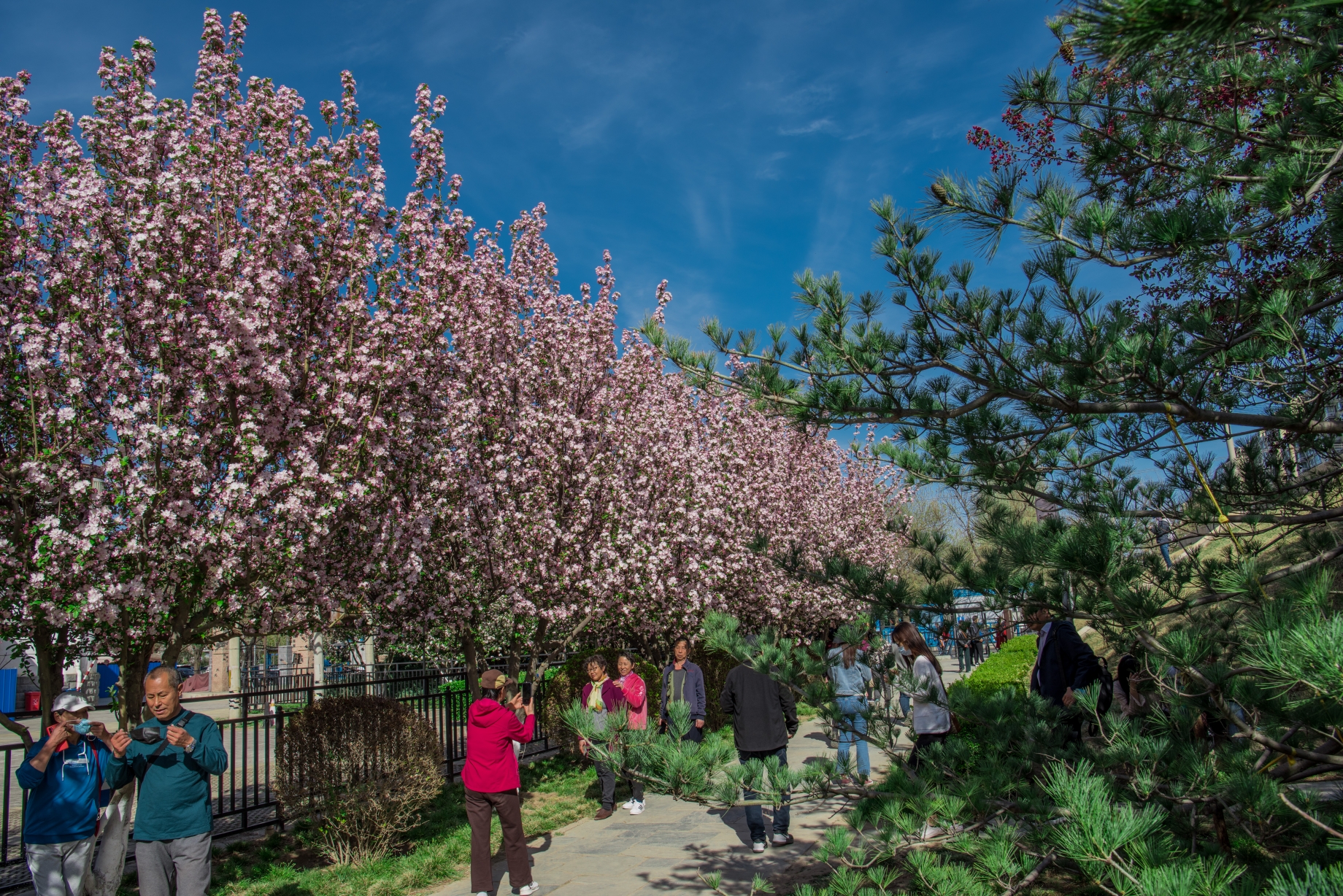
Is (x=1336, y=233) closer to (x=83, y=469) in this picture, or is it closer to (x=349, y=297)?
(x=349, y=297)

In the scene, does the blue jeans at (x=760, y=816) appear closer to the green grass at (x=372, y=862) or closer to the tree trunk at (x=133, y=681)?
the green grass at (x=372, y=862)

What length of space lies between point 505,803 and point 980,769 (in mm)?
3743

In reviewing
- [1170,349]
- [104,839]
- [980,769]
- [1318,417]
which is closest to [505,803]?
[104,839]

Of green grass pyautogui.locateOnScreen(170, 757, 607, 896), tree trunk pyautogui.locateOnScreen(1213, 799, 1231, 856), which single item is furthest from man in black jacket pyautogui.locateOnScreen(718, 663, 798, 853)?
tree trunk pyautogui.locateOnScreen(1213, 799, 1231, 856)

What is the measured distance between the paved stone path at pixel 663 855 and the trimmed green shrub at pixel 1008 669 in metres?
4.17

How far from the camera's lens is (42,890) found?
4.86 metres

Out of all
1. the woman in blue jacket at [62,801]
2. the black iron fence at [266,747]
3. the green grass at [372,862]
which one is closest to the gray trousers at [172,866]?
the black iron fence at [266,747]

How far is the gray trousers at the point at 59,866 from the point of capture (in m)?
4.85

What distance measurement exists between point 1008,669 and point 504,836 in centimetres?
994

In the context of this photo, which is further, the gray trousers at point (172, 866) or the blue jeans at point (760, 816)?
the blue jeans at point (760, 816)

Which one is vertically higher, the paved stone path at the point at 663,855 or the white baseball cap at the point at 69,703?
the white baseball cap at the point at 69,703

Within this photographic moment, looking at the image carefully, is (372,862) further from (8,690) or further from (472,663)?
(8,690)

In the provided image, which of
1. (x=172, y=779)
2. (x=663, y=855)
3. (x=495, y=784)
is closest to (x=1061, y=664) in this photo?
(x=663, y=855)

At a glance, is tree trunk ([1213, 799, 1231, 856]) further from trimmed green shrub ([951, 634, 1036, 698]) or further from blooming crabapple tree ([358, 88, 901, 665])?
trimmed green shrub ([951, 634, 1036, 698])
